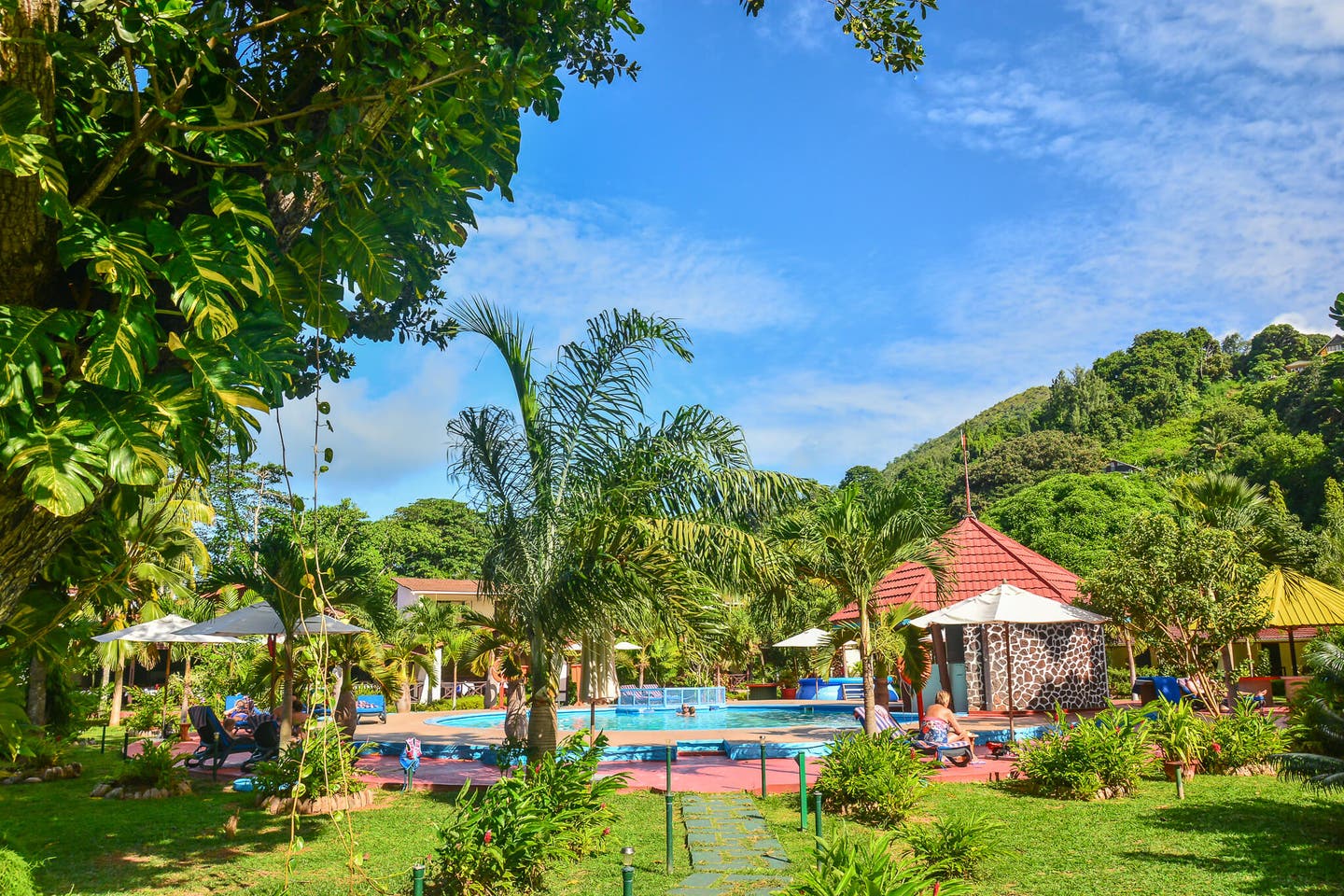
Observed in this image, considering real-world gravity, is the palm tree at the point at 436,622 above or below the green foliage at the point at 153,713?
above

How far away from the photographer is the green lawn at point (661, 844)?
7062mm

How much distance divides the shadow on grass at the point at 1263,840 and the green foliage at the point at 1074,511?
27.8 m

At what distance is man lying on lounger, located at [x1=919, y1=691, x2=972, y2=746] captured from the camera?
13234mm

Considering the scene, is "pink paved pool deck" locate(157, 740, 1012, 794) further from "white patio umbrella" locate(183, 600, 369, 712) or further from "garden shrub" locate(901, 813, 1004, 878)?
"garden shrub" locate(901, 813, 1004, 878)

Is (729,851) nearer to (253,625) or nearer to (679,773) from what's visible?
(679,773)

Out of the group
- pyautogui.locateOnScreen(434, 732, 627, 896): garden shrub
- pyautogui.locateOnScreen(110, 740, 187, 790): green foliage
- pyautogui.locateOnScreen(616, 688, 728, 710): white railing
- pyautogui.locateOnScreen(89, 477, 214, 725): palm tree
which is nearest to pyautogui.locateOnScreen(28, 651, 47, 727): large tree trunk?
pyautogui.locateOnScreen(89, 477, 214, 725): palm tree

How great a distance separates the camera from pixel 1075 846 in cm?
819

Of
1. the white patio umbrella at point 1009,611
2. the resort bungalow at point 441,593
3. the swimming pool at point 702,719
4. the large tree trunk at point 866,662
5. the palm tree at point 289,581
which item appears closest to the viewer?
the palm tree at point 289,581

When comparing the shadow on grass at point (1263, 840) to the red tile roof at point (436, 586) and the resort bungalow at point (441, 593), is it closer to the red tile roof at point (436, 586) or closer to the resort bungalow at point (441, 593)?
the resort bungalow at point (441, 593)

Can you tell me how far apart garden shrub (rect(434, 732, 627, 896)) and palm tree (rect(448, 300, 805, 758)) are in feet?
7.55

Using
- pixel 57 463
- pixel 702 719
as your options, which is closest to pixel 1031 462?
pixel 702 719

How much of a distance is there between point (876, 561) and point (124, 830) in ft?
32.4

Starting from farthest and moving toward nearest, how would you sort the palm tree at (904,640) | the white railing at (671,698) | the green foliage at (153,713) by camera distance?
the white railing at (671,698)
the green foliage at (153,713)
the palm tree at (904,640)

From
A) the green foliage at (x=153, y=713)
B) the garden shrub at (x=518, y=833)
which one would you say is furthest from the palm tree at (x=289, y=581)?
the green foliage at (x=153, y=713)
